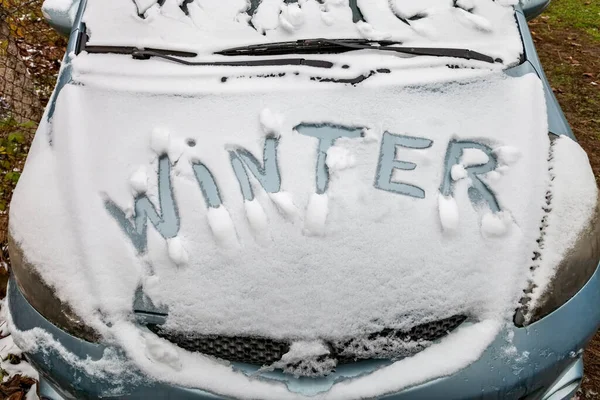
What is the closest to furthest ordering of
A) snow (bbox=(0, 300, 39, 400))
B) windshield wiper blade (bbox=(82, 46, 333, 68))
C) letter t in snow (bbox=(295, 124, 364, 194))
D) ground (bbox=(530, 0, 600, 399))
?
letter t in snow (bbox=(295, 124, 364, 194)) < windshield wiper blade (bbox=(82, 46, 333, 68)) < snow (bbox=(0, 300, 39, 400)) < ground (bbox=(530, 0, 600, 399))

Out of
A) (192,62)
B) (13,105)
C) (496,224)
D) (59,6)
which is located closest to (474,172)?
(496,224)

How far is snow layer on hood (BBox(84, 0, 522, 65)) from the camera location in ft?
6.82

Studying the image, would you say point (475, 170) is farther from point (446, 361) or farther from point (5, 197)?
point (5, 197)

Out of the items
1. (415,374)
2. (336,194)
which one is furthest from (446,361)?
(336,194)

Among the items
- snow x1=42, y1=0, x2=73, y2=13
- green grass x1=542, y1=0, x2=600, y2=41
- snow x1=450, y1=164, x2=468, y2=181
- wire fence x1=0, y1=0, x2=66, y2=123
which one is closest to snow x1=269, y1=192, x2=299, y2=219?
snow x1=450, y1=164, x2=468, y2=181

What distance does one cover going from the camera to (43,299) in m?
1.64

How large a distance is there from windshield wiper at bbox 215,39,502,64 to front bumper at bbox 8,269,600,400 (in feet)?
2.86

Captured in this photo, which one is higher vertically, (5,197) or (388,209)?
(388,209)

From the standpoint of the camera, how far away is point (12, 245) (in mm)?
1785

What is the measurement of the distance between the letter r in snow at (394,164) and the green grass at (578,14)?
457 cm

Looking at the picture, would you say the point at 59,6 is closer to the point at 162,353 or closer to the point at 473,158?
the point at 162,353

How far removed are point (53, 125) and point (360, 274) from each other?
1116mm

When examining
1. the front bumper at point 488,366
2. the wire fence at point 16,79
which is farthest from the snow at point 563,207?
the wire fence at point 16,79

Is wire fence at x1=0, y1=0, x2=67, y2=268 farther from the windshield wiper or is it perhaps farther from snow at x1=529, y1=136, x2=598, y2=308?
snow at x1=529, y1=136, x2=598, y2=308
